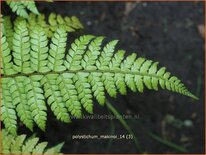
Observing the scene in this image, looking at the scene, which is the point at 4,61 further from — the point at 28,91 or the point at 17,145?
the point at 17,145

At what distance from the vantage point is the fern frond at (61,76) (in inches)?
91.6

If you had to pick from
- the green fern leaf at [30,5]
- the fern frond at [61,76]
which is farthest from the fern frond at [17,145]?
the green fern leaf at [30,5]

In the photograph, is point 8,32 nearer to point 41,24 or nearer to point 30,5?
point 41,24

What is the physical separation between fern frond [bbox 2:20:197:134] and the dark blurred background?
4.22 feet

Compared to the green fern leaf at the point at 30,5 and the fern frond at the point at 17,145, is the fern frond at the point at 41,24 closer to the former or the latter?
the green fern leaf at the point at 30,5

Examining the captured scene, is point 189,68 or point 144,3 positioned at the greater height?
point 144,3

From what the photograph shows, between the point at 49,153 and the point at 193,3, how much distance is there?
2413 mm

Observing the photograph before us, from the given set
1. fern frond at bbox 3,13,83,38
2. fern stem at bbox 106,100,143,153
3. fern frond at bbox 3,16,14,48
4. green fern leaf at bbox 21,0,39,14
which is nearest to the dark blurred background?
fern stem at bbox 106,100,143,153

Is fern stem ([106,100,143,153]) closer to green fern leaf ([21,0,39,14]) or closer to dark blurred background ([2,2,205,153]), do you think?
dark blurred background ([2,2,205,153])

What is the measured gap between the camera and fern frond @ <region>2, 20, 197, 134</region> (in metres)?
2.33

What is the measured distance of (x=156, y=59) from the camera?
3.97 metres

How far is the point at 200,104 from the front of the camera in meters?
4.10

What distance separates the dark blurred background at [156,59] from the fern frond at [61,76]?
1.29 m

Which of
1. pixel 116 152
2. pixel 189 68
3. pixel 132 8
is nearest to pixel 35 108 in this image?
pixel 116 152
